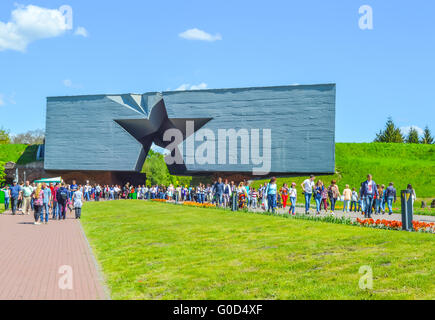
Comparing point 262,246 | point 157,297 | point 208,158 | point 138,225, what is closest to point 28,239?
point 138,225

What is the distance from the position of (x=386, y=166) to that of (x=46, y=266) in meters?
51.0

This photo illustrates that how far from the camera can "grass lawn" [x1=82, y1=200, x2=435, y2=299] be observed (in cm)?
682

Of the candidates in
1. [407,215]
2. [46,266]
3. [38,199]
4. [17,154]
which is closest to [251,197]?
[38,199]

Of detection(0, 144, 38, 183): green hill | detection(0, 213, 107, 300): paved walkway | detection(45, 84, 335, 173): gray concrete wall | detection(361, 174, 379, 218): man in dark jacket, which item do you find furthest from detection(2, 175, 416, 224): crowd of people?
detection(0, 144, 38, 183): green hill

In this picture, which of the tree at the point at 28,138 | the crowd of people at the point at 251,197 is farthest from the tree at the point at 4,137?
the crowd of people at the point at 251,197

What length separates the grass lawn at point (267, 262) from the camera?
6824 mm

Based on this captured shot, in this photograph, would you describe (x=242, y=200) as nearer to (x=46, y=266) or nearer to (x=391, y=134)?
(x=46, y=266)

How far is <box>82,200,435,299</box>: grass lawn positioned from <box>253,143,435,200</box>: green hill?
36.1 meters

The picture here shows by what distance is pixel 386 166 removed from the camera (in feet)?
178

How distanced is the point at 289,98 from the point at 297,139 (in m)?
4.39

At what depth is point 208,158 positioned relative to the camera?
159 feet

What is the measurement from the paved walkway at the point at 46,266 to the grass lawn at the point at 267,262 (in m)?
0.40

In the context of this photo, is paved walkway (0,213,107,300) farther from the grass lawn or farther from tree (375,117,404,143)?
tree (375,117,404,143)

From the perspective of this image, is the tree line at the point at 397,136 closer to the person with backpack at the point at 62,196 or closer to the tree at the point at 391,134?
the tree at the point at 391,134
